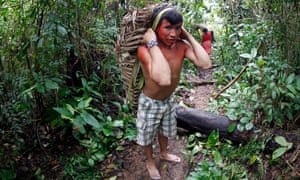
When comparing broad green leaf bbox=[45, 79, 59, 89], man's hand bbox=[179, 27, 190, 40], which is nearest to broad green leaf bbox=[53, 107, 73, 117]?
broad green leaf bbox=[45, 79, 59, 89]

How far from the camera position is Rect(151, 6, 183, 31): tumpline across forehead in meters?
2.22

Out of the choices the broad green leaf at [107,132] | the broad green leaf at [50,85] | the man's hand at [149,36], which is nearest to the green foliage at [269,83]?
the man's hand at [149,36]

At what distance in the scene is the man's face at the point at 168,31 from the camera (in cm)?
225

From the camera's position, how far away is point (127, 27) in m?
2.38

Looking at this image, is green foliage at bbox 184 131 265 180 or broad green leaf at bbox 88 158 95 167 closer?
green foliage at bbox 184 131 265 180

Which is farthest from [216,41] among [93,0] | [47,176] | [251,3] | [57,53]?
[47,176]

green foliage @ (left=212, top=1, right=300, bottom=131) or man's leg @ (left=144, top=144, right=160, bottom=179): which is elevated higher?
green foliage @ (left=212, top=1, right=300, bottom=131)

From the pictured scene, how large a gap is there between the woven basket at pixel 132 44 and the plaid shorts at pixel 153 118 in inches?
4.5

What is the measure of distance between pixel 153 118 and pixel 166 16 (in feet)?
2.64

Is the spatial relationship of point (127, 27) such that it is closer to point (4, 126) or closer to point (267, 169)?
point (4, 126)

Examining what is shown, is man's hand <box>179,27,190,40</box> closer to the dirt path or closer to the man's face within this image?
the man's face

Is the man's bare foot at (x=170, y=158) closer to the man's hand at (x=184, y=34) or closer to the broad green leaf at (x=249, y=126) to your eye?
the broad green leaf at (x=249, y=126)

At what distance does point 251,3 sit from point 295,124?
4.02ft

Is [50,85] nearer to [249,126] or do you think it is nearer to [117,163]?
[117,163]
